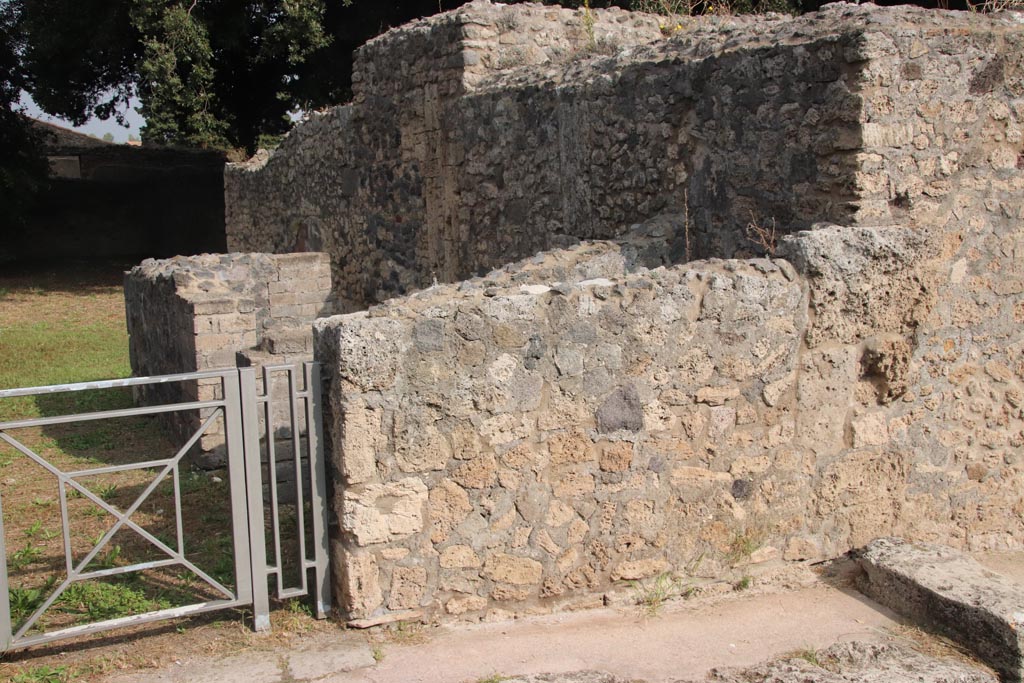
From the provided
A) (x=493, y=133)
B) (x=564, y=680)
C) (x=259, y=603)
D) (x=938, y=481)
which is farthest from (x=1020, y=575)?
(x=493, y=133)

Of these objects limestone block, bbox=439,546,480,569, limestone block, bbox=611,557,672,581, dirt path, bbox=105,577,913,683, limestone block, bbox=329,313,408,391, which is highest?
limestone block, bbox=329,313,408,391

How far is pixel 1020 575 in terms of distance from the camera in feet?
16.8

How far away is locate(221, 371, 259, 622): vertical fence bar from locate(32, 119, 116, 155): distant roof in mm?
17739

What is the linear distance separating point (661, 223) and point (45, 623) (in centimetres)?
424

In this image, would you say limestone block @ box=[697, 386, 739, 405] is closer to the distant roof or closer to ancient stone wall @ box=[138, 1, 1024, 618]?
ancient stone wall @ box=[138, 1, 1024, 618]

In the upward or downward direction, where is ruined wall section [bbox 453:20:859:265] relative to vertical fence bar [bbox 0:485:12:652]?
upward

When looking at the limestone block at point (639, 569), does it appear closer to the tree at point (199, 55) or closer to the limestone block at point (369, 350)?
the limestone block at point (369, 350)

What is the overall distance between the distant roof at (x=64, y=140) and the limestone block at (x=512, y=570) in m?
18.3

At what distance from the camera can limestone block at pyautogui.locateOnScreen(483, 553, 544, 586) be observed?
421 cm

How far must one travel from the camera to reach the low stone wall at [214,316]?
7.26 metres

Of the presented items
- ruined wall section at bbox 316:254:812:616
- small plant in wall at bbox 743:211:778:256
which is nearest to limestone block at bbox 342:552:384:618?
ruined wall section at bbox 316:254:812:616

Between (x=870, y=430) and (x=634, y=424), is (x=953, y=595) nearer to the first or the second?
(x=870, y=430)

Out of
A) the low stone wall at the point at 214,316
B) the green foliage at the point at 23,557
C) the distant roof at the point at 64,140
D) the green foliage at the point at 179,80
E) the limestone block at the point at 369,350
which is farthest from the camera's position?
the distant roof at the point at 64,140

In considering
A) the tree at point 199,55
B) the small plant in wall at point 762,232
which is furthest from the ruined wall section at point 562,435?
the tree at point 199,55
